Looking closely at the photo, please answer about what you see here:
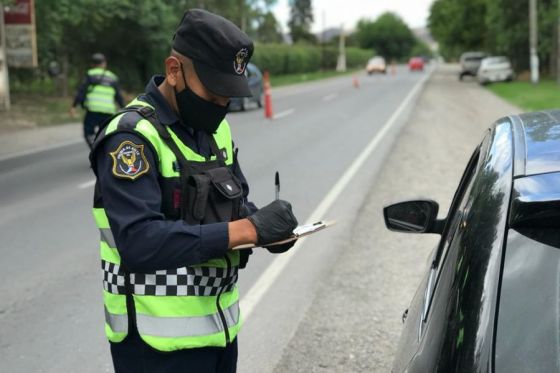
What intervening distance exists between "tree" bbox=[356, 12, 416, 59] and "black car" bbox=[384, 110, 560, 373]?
138 meters

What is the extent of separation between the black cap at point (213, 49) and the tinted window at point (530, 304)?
3.09 feet

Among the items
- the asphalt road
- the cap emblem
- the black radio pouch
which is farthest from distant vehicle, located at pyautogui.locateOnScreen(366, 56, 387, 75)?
the black radio pouch

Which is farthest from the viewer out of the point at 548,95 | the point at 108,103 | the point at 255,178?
the point at 548,95

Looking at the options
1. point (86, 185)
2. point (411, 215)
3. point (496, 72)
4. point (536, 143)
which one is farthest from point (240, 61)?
point (496, 72)

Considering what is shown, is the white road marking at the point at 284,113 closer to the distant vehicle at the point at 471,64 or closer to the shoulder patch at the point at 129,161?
the shoulder patch at the point at 129,161

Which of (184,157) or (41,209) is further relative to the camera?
(41,209)

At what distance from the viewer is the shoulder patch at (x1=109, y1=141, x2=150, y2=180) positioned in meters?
1.92

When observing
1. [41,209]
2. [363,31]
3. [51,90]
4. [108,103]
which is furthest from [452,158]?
[363,31]

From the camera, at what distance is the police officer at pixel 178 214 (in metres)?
1.93

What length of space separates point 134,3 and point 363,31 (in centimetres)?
11811

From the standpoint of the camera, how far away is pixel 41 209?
8297mm

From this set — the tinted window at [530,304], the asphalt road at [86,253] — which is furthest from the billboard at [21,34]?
the tinted window at [530,304]

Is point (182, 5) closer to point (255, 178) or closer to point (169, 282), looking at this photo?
point (255, 178)

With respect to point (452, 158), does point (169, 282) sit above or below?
above
